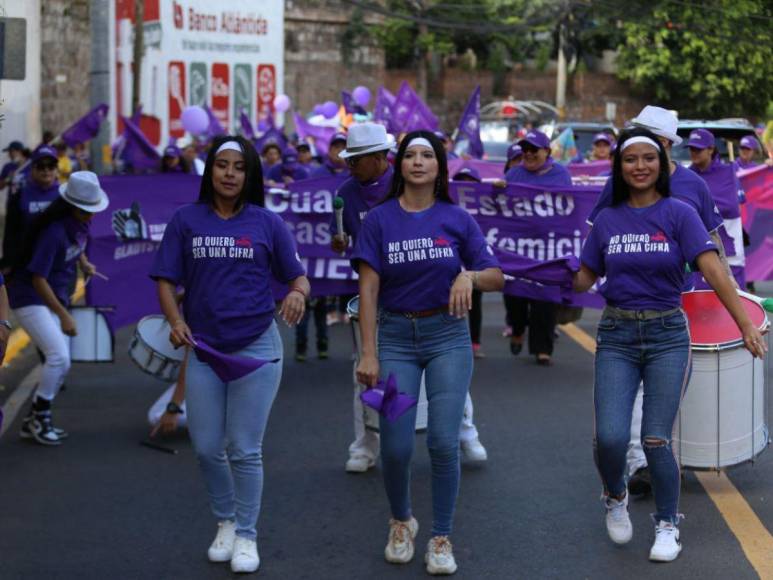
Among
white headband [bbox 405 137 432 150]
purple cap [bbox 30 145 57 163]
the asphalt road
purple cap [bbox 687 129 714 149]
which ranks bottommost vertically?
the asphalt road

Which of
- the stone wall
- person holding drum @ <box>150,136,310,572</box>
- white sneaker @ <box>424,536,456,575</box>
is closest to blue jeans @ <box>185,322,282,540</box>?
person holding drum @ <box>150,136,310,572</box>

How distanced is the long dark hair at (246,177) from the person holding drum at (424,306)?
0.52 meters

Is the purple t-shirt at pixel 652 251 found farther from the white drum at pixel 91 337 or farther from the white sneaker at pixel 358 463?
the white drum at pixel 91 337

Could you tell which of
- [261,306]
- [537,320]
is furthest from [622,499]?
[537,320]

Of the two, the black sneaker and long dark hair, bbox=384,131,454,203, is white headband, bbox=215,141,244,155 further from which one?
the black sneaker

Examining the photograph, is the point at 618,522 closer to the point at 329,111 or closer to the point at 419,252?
the point at 419,252

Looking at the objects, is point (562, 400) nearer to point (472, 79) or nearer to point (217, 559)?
point (217, 559)

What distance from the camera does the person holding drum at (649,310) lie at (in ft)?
19.0

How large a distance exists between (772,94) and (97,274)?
40.6 m

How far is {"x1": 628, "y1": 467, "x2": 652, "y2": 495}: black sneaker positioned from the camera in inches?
277

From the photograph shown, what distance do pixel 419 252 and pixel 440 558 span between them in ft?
4.15

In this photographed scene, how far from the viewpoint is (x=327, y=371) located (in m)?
11.5

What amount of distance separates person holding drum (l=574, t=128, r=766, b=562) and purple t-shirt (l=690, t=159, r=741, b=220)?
11.6 ft

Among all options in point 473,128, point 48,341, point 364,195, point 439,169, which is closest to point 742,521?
point 439,169
